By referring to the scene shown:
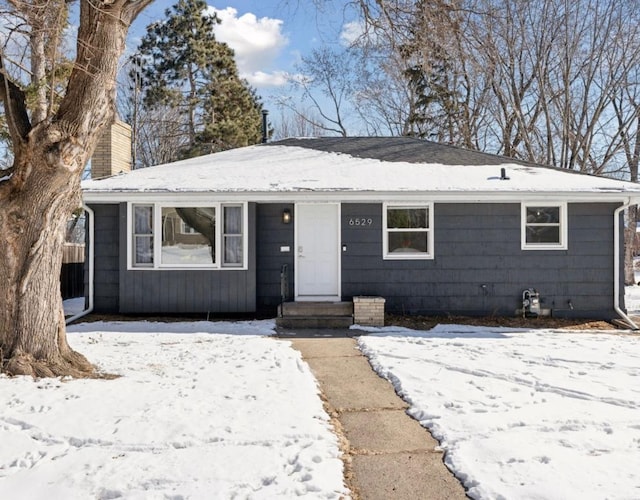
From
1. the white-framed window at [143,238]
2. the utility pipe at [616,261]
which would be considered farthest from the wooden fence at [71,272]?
the utility pipe at [616,261]

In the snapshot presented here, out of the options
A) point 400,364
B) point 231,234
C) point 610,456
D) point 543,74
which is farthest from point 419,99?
point 610,456

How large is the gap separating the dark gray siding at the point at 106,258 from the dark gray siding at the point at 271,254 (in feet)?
8.93

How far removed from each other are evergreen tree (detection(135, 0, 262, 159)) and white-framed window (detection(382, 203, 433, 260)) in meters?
14.0

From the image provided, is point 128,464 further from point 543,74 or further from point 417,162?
point 543,74

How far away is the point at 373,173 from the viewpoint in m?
9.98

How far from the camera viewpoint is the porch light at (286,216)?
31.2ft

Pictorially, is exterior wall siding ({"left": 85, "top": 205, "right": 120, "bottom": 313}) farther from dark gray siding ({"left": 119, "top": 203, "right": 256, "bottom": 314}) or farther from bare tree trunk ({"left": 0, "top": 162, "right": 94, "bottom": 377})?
bare tree trunk ({"left": 0, "top": 162, "right": 94, "bottom": 377})

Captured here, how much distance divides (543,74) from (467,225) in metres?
11.8

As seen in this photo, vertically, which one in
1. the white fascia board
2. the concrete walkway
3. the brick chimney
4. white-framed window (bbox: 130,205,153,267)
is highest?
the brick chimney

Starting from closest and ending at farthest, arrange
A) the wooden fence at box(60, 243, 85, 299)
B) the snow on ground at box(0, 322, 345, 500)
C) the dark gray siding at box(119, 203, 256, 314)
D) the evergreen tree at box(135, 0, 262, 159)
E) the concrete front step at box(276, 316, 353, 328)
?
the snow on ground at box(0, 322, 345, 500) < the concrete front step at box(276, 316, 353, 328) < the dark gray siding at box(119, 203, 256, 314) < the wooden fence at box(60, 243, 85, 299) < the evergreen tree at box(135, 0, 262, 159)

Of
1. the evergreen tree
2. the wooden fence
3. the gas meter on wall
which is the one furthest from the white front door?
the evergreen tree

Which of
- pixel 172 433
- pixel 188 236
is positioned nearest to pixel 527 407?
pixel 172 433

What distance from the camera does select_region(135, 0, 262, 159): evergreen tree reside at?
2216 cm

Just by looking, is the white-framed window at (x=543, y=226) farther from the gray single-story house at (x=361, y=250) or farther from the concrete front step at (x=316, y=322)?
the concrete front step at (x=316, y=322)
